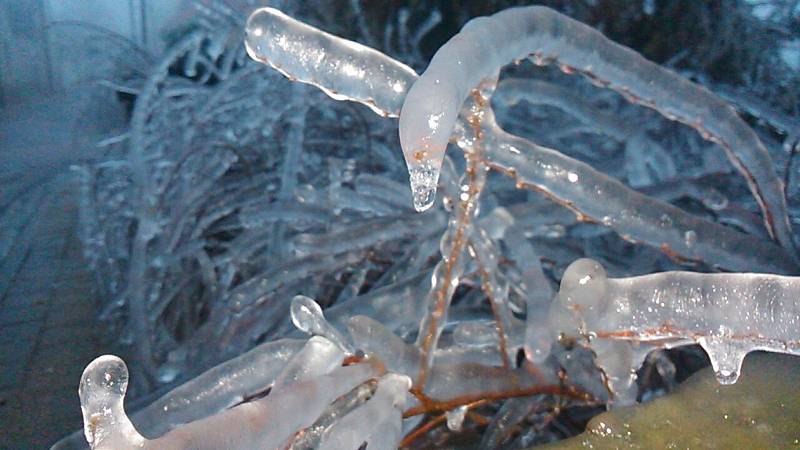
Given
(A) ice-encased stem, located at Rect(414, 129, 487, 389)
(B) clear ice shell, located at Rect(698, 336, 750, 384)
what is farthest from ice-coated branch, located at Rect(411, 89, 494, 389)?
(B) clear ice shell, located at Rect(698, 336, 750, 384)

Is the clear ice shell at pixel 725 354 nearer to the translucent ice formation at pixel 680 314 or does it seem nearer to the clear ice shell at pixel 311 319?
the translucent ice formation at pixel 680 314

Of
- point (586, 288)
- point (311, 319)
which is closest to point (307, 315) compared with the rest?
point (311, 319)

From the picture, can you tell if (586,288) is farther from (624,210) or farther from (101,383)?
→ (101,383)

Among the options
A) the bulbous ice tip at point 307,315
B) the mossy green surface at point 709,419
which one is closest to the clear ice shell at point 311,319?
the bulbous ice tip at point 307,315

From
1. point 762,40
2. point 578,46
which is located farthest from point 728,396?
point 762,40

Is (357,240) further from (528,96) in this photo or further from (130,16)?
(130,16)

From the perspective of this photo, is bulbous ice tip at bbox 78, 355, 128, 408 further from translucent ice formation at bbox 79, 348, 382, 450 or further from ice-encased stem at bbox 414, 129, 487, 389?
ice-encased stem at bbox 414, 129, 487, 389
